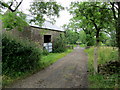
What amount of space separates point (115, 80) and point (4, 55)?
467 cm

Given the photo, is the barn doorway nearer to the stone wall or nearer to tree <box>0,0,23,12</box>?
the stone wall

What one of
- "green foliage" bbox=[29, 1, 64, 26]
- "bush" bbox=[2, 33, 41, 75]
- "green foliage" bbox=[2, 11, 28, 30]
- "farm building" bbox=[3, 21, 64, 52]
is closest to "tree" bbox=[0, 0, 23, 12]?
"green foliage" bbox=[2, 11, 28, 30]

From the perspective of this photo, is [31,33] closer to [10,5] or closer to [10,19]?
[10,5]

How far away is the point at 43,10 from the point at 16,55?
10.9 feet

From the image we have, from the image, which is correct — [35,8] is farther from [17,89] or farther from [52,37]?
[52,37]

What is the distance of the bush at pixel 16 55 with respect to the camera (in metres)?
3.96

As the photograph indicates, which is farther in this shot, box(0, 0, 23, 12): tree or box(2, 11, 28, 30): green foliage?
box(0, 0, 23, 12): tree

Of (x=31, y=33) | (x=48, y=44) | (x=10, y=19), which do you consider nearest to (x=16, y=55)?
(x=10, y=19)

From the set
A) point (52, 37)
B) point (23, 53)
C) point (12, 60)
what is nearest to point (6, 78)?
point (12, 60)

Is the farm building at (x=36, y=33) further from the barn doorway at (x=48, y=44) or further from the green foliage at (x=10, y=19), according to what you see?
the green foliage at (x=10, y=19)

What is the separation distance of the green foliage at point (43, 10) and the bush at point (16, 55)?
92.7 inches

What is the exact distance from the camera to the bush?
156 inches

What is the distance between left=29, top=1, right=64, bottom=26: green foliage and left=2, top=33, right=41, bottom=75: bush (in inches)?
92.7

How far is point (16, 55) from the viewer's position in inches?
167
